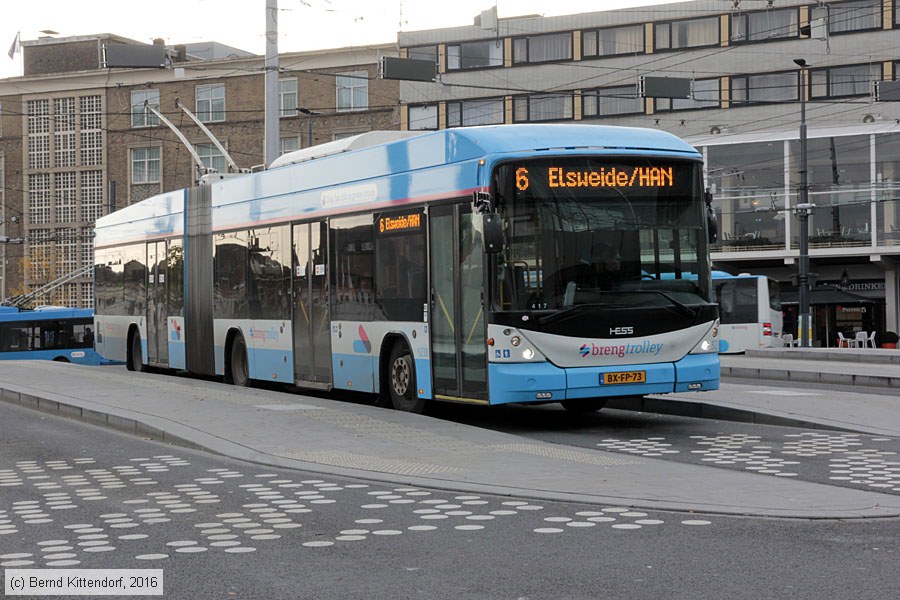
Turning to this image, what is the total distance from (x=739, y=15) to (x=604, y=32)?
591 cm

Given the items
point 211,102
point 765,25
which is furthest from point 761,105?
point 211,102

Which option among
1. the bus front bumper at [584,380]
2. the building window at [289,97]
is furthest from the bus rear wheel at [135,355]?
the building window at [289,97]

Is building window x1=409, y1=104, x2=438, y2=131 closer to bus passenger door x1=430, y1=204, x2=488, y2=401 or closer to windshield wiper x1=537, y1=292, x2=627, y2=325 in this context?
bus passenger door x1=430, y1=204, x2=488, y2=401

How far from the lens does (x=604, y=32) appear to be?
57375 millimetres

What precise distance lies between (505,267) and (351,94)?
51279mm

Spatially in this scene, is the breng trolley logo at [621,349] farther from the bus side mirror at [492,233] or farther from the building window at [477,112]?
the building window at [477,112]

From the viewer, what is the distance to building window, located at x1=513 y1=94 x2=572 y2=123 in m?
58.2

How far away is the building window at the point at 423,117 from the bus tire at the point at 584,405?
146ft

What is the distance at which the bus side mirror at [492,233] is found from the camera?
13469 mm

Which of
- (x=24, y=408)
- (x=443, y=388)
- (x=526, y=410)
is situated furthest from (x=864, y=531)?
(x=24, y=408)

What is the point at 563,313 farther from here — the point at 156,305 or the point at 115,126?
the point at 115,126

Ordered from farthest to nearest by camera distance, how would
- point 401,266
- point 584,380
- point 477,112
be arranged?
point 477,112
point 401,266
point 584,380

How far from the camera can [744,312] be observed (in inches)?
1725

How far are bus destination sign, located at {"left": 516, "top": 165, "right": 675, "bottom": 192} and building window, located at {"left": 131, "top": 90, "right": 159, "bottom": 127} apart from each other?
55497 millimetres
